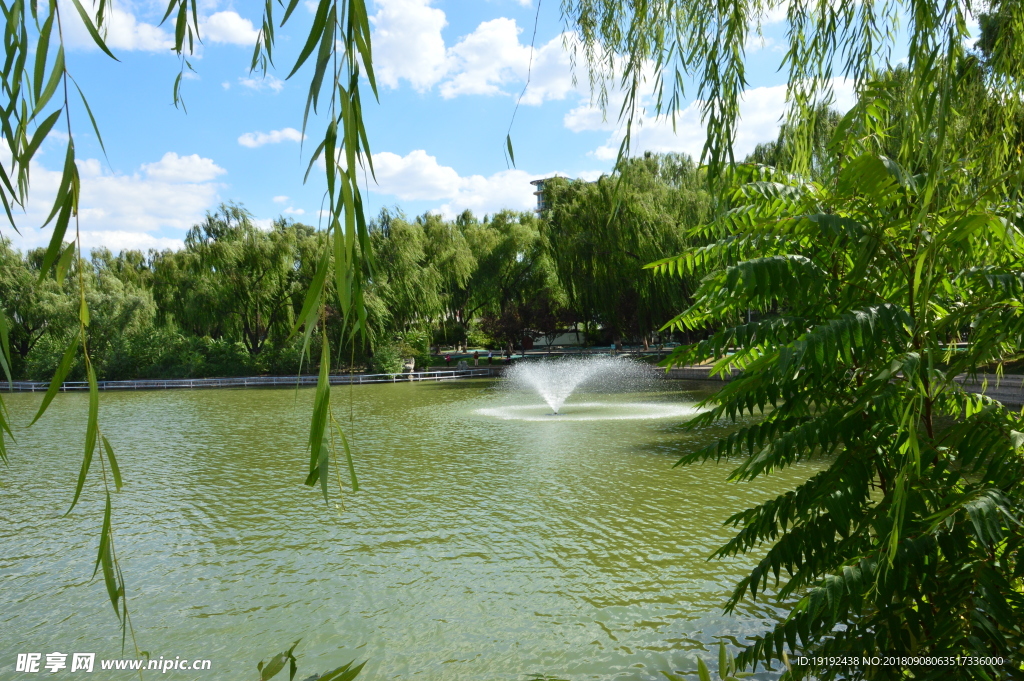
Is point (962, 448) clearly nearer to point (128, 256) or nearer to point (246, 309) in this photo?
point (246, 309)

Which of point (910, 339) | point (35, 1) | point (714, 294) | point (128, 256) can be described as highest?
point (128, 256)

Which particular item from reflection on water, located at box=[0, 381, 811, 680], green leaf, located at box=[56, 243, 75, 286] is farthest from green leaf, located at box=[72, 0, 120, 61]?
reflection on water, located at box=[0, 381, 811, 680]

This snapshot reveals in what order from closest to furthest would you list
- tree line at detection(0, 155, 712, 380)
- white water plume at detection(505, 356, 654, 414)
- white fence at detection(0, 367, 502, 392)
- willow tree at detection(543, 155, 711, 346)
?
1. willow tree at detection(543, 155, 711, 346)
2. white water plume at detection(505, 356, 654, 414)
3. tree line at detection(0, 155, 712, 380)
4. white fence at detection(0, 367, 502, 392)

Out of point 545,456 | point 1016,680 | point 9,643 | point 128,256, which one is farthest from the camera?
point 128,256

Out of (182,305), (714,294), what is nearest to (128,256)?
(182,305)

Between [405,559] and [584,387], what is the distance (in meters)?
18.8

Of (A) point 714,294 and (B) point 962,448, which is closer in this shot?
(B) point 962,448

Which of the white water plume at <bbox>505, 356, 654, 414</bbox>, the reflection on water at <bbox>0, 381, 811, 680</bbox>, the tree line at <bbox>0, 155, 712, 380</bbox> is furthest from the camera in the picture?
the tree line at <bbox>0, 155, 712, 380</bbox>

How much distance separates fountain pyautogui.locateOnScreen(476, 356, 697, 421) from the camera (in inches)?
706

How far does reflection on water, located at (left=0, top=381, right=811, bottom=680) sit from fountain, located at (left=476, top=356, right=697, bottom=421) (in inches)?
152

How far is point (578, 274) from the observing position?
27828 millimetres

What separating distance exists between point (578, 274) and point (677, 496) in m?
19.1

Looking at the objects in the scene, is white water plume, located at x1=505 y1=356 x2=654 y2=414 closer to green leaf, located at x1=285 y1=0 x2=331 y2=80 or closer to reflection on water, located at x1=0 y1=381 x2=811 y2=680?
reflection on water, located at x1=0 y1=381 x2=811 y2=680

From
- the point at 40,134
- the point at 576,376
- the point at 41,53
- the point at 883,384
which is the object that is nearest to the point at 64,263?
the point at 40,134
